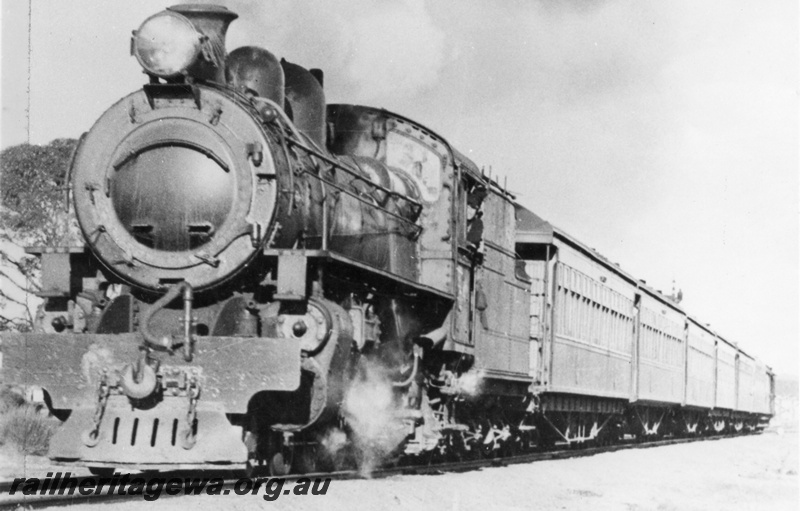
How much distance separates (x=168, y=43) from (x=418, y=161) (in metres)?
3.68

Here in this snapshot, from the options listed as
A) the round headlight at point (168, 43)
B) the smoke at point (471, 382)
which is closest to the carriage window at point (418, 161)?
the smoke at point (471, 382)

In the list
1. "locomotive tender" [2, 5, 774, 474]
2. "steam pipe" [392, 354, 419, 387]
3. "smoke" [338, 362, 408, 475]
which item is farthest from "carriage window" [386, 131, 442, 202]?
"smoke" [338, 362, 408, 475]

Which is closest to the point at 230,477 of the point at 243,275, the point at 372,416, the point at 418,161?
the point at 243,275

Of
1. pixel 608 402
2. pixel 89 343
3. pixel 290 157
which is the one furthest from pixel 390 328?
pixel 608 402

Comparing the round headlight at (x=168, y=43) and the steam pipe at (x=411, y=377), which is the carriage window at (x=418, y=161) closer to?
the steam pipe at (x=411, y=377)

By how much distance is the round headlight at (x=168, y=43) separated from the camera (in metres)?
7.62

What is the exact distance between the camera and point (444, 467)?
10828 mm

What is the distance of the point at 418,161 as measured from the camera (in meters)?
10.7

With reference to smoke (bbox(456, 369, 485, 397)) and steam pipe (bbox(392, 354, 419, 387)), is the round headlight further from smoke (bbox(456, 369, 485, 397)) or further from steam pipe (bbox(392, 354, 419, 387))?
smoke (bbox(456, 369, 485, 397))

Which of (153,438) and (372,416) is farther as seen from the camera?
(372,416)

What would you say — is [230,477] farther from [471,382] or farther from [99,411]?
[471,382]

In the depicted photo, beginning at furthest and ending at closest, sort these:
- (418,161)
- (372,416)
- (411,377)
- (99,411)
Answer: (418,161) < (411,377) < (372,416) < (99,411)

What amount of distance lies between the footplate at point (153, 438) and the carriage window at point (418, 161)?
168 inches

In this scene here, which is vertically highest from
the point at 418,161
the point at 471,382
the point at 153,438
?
the point at 418,161
